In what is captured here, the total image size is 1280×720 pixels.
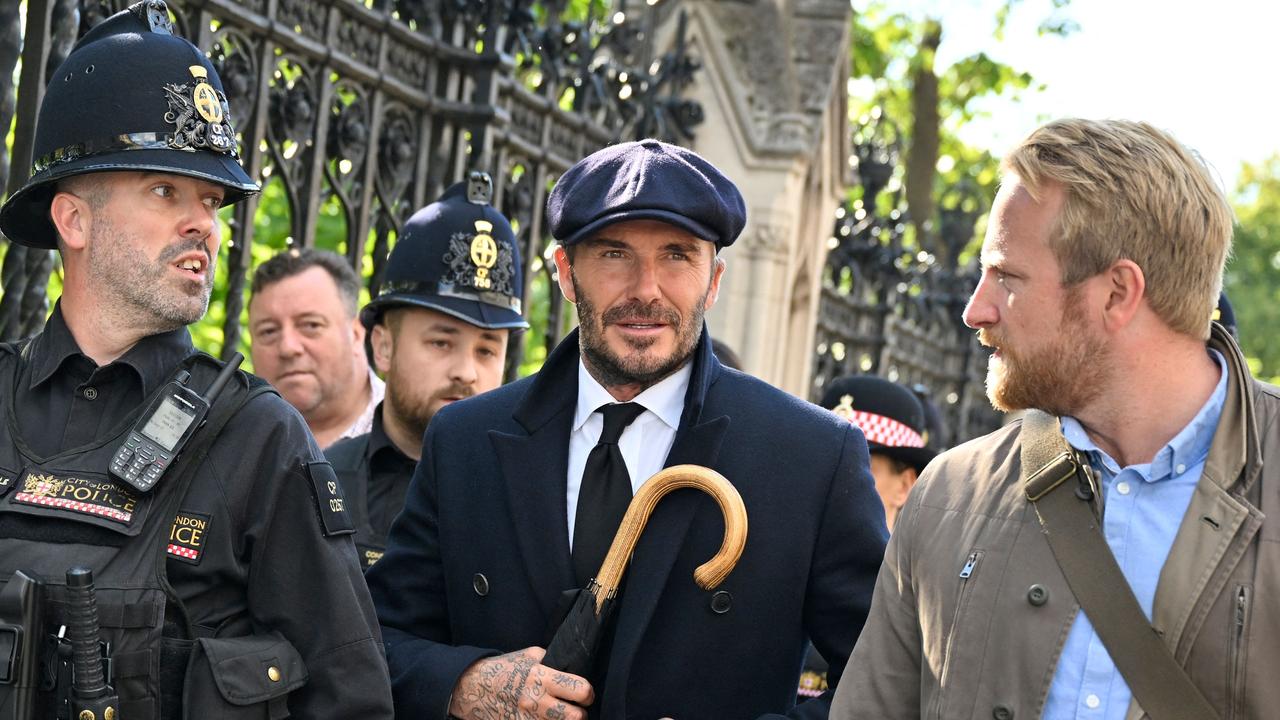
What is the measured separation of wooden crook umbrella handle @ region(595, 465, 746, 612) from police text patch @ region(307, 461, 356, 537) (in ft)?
1.74

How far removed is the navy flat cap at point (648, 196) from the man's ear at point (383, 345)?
67.9 inches

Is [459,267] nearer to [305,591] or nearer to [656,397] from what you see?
[656,397]

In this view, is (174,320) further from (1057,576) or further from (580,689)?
(1057,576)

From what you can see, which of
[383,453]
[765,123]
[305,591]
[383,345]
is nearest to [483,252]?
[383,345]

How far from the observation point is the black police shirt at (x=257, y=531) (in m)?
3.15

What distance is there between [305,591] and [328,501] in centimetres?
18

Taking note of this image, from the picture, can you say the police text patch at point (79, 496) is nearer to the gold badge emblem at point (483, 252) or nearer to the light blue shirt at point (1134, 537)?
the light blue shirt at point (1134, 537)

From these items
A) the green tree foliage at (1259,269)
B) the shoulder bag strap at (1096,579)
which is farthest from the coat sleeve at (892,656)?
the green tree foliage at (1259,269)

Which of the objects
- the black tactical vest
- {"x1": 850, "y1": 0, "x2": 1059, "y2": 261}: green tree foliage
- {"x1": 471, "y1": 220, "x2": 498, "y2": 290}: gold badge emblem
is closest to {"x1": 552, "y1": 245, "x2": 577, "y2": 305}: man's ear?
the black tactical vest

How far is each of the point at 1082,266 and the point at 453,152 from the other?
168 inches

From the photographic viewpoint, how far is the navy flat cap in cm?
347

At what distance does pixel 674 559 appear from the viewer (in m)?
3.43

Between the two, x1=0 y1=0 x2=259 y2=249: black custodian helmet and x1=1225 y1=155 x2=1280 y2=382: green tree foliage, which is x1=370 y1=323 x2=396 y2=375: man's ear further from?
x1=1225 y1=155 x2=1280 y2=382: green tree foliage

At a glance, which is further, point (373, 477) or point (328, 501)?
point (373, 477)
